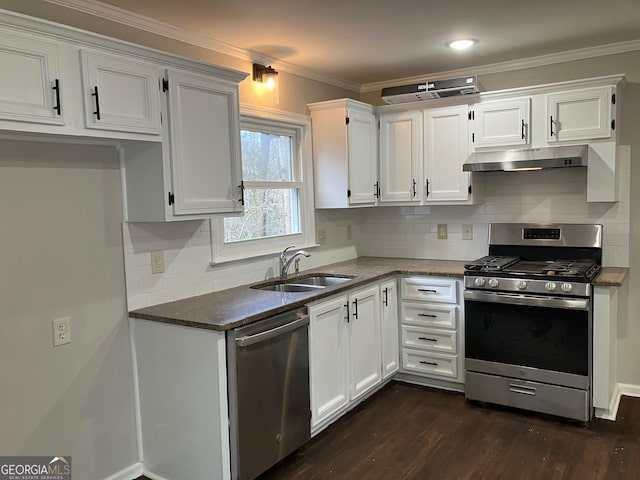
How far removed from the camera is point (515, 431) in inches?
127

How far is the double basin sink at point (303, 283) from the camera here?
354 cm

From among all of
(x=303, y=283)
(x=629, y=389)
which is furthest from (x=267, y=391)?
(x=629, y=389)

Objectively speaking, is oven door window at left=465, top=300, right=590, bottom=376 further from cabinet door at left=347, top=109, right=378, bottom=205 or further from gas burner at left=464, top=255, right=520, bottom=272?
cabinet door at left=347, top=109, right=378, bottom=205

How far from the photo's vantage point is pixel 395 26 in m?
3.03

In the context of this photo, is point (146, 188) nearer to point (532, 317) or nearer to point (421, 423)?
point (421, 423)

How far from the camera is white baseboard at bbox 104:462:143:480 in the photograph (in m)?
2.71

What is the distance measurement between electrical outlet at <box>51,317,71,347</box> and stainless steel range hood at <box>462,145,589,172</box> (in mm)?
2767

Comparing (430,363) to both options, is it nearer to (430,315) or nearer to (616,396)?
(430,315)

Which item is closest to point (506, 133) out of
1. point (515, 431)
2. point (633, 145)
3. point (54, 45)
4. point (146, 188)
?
point (633, 145)

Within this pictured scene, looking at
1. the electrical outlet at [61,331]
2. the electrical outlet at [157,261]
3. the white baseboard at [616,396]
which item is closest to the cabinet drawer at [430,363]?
the white baseboard at [616,396]

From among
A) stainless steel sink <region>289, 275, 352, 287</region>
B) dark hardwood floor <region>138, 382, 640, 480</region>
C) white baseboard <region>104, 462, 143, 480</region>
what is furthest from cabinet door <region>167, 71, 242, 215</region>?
dark hardwood floor <region>138, 382, 640, 480</region>

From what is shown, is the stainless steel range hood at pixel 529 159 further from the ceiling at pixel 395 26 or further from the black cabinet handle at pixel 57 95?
the black cabinet handle at pixel 57 95

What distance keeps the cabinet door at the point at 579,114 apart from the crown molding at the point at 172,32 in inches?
69.0

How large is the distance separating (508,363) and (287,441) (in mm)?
1599
